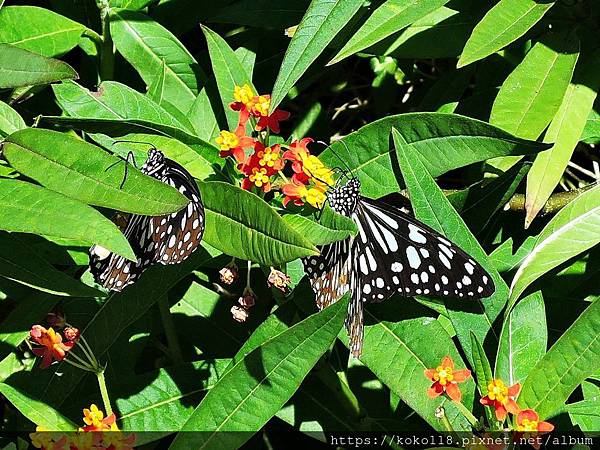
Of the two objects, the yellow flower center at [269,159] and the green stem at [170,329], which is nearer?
the yellow flower center at [269,159]

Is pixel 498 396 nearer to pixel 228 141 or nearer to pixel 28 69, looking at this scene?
pixel 228 141

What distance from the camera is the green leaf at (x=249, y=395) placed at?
1414 mm

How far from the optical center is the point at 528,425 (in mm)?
1379

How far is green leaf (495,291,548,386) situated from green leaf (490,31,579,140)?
14.2 inches

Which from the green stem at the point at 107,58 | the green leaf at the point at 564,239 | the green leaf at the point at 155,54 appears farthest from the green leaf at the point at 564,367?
the green stem at the point at 107,58

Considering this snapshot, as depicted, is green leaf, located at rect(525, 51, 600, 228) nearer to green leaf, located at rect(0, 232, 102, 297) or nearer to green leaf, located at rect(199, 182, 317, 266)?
green leaf, located at rect(199, 182, 317, 266)

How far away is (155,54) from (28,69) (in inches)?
23.6

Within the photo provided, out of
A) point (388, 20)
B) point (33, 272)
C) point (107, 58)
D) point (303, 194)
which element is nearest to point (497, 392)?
point (303, 194)

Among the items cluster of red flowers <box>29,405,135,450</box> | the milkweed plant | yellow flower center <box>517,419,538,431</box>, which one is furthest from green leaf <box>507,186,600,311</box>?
cluster of red flowers <box>29,405,135,450</box>

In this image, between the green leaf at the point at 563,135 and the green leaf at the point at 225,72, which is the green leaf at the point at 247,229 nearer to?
the green leaf at the point at 225,72

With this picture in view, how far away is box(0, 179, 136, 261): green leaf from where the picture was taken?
1.25 m

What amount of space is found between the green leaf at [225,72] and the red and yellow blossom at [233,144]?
252 mm

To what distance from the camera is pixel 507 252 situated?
1877 mm

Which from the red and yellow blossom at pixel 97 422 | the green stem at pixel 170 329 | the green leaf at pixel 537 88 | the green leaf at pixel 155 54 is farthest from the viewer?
the green leaf at pixel 155 54
